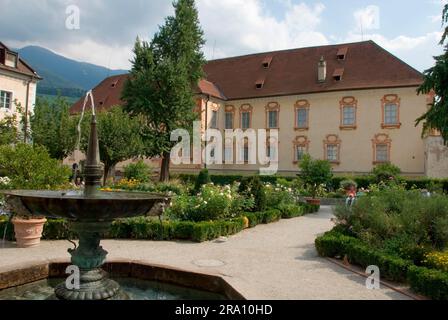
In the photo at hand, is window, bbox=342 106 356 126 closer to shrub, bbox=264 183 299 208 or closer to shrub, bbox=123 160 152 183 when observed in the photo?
shrub, bbox=123 160 152 183

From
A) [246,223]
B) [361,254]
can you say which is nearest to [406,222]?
[361,254]

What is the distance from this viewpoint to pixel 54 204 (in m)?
5.21

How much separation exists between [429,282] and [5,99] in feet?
105

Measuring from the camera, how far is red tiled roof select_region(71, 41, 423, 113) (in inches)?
1334

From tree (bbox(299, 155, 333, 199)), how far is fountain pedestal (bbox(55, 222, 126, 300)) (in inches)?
762

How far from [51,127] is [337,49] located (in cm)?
2564

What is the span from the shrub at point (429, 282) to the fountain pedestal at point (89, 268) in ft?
15.6

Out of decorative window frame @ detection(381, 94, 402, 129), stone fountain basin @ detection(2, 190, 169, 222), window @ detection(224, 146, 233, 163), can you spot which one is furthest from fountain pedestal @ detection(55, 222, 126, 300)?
window @ detection(224, 146, 233, 163)

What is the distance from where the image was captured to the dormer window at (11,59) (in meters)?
31.7

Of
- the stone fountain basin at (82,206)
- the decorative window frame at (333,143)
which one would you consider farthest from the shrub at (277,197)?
the decorative window frame at (333,143)

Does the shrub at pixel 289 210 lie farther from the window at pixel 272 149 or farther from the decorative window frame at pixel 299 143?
the window at pixel 272 149
